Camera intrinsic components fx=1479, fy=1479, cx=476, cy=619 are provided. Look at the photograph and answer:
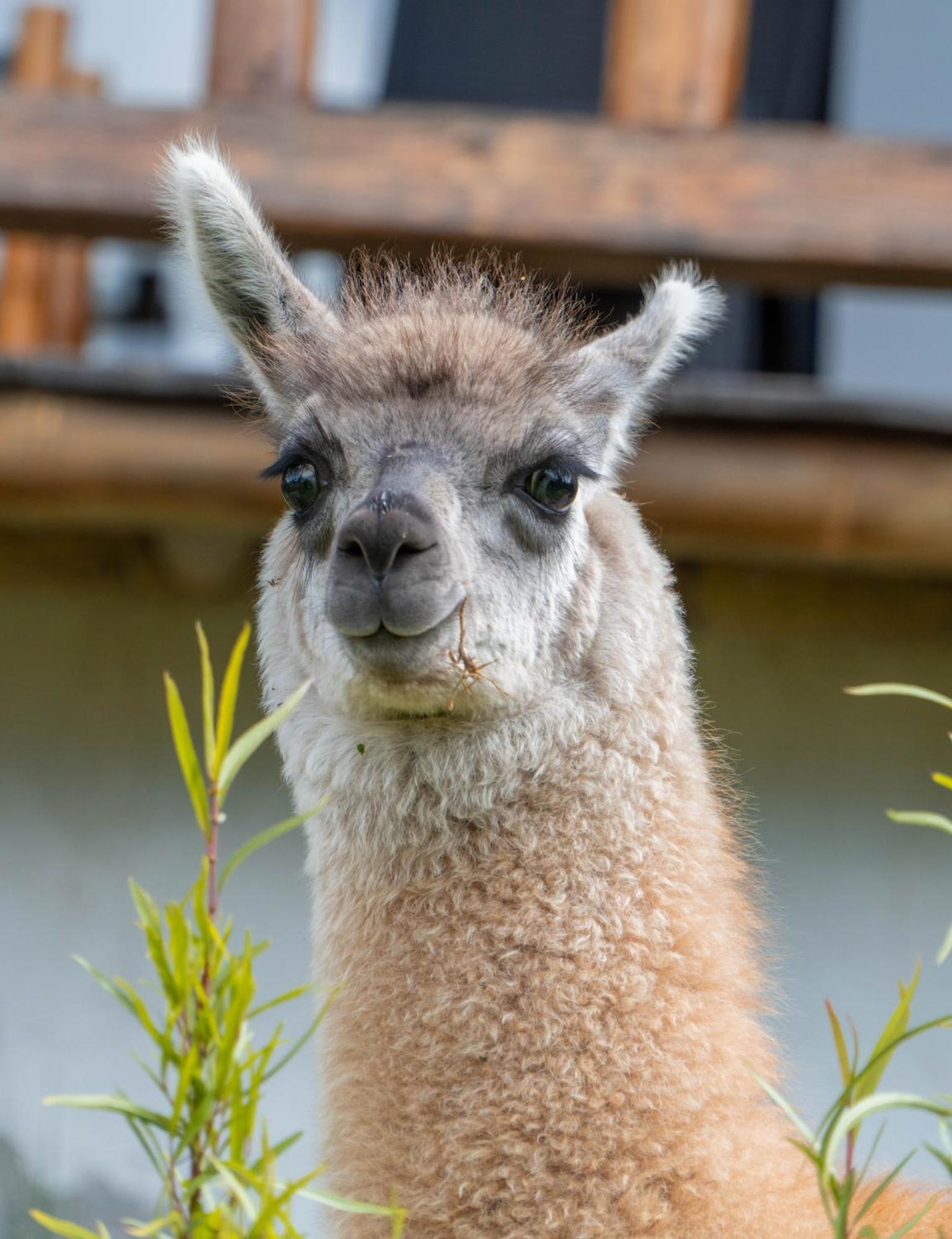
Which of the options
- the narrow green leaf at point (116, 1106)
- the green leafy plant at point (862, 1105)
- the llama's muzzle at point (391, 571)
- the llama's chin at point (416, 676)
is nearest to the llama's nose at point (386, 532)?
the llama's muzzle at point (391, 571)

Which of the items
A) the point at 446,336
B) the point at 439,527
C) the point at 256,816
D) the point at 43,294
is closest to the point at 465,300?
the point at 446,336

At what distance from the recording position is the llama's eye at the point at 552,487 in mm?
2312

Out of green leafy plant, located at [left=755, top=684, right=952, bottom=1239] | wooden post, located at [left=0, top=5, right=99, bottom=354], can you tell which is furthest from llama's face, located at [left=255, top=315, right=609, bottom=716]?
wooden post, located at [left=0, top=5, right=99, bottom=354]

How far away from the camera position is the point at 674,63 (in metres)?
3.82

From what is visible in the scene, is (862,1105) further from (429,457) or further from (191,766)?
(429,457)

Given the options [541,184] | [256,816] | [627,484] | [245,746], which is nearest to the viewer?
[245,746]

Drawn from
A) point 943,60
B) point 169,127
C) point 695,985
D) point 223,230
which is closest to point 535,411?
point 223,230

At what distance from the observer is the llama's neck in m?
1.88

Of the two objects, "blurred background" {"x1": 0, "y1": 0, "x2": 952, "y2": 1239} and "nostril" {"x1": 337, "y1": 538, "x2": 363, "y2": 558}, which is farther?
"blurred background" {"x1": 0, "y1": 0, "x2": 952, "y2": 1239}

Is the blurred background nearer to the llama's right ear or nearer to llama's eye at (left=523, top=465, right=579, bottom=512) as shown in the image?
the llama's right ear

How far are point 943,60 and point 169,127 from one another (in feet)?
14.5

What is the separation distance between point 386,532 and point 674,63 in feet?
7.62

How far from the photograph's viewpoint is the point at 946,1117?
1520 mm

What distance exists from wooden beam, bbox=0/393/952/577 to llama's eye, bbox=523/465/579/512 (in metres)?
1.25
